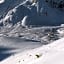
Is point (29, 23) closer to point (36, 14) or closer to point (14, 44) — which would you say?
point (36, 14)

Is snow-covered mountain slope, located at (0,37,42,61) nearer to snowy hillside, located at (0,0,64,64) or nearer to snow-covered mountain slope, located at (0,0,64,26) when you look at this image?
snowy hillside, located at (0,0,64,64)

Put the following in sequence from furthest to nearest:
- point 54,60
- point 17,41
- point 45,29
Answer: point 45,29, point 17,41, point 54,60

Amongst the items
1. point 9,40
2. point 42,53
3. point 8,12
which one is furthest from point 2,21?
point 42,53

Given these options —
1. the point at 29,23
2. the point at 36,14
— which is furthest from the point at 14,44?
the point at 36,14

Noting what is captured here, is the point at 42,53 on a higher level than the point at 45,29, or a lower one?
higher

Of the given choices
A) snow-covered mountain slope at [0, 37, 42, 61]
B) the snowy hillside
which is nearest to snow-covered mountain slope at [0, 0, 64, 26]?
the snowy hillside

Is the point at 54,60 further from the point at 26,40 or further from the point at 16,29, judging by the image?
the point at 16,29

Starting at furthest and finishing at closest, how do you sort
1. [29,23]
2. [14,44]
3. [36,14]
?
1. [36,14]
2. [29,23]
3. [14,44]

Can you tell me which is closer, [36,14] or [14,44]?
[14,44]

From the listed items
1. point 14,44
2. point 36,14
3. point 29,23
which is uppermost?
point 36,14

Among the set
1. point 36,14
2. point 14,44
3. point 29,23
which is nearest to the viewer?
point 14,44
